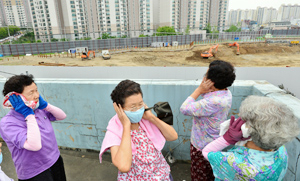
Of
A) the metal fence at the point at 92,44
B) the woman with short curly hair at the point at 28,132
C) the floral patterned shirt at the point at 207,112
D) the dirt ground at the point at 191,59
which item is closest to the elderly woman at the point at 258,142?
the floral patterned shirt at the point at 207,112

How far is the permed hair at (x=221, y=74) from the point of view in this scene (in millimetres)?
1444

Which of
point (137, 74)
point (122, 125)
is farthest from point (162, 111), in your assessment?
point (137, 74)

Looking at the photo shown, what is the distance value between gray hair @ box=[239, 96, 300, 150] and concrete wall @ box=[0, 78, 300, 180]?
96cm

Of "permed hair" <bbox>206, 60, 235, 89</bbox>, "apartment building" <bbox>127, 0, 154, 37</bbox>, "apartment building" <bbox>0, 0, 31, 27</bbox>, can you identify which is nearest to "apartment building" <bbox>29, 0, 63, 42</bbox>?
"apartment building" <bbox>127, 0, 154, 37</bbox>

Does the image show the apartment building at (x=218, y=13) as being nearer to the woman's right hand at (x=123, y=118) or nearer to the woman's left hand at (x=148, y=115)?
the woman's left hand at (x=148, y=115)

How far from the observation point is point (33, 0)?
5375cm

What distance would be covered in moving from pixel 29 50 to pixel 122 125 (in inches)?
1467

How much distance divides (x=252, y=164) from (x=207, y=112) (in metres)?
0.52

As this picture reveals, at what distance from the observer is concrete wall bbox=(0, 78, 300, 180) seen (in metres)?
2.16

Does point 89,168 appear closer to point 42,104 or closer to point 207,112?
point 42,104

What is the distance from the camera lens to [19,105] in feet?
4.58

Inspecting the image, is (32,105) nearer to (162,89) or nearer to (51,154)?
(51,154)

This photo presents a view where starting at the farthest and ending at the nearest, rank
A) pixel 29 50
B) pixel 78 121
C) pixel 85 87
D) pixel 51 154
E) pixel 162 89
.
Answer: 1. pixel 29 50
2. pixel 78 121
3. pixel 85 87
4. pixel 162 89
5. pixel 51 154

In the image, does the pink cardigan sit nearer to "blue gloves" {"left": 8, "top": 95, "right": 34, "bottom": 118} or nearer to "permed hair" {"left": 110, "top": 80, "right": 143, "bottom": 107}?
"permed hair" {"left": 110, "top": 80, "right": 143, "bottom": 107}
